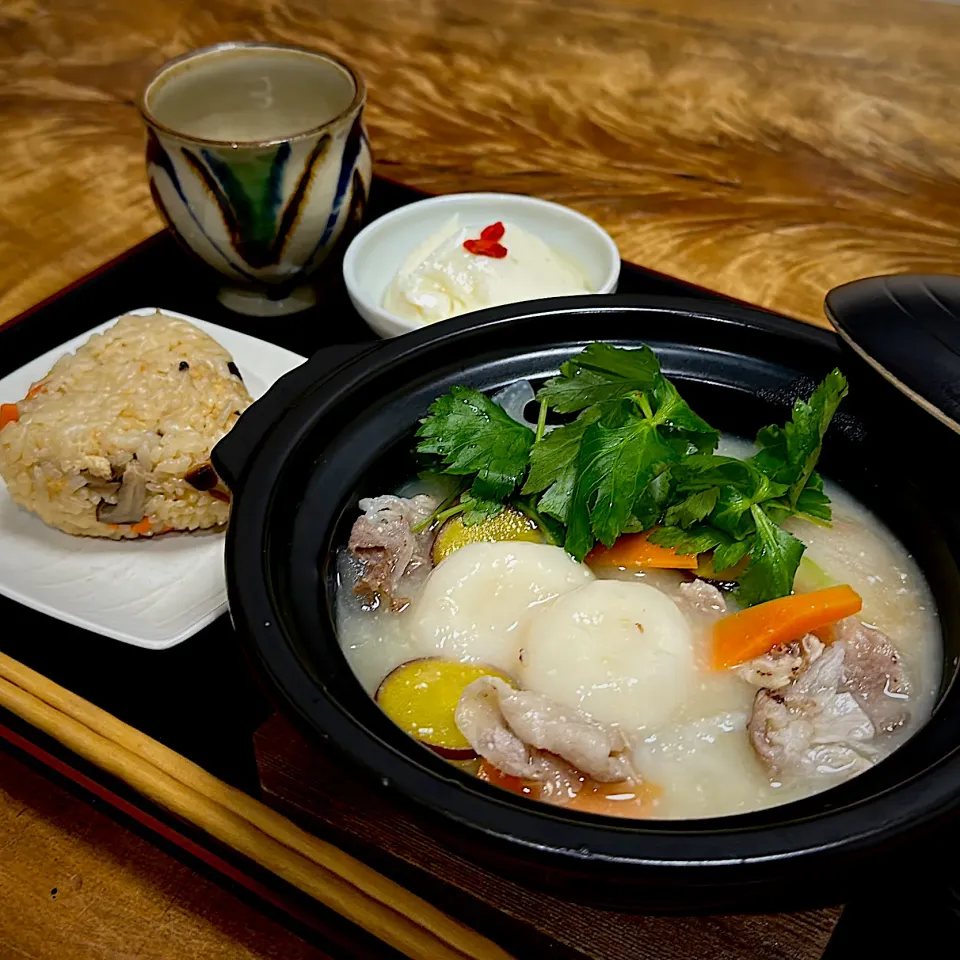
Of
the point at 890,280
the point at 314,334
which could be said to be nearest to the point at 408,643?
the point at 890,280

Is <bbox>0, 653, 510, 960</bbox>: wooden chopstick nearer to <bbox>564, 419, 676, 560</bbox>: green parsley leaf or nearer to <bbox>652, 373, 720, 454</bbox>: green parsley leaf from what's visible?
<bbox>564, 419, 676, 560</bbox>: green parsley leaf

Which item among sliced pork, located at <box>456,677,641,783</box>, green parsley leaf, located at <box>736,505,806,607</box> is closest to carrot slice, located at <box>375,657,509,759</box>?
sliced pork, located at <box>456,677,641,783</box>

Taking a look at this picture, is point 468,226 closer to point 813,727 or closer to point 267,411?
point 267,411

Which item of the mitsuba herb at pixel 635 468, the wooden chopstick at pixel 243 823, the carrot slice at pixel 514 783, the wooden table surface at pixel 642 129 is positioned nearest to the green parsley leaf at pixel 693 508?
the mitsuba herb at pixel 635 468

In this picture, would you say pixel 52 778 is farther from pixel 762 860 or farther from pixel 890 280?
pixel 890 280

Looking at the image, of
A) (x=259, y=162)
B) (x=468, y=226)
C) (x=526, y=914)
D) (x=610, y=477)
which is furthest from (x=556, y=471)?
(x=468, y=226)
